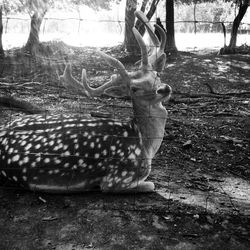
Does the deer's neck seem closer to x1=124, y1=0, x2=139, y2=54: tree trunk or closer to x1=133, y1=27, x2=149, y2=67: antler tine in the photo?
x1=133, y1=27, x2=149, y2=67: antler tine

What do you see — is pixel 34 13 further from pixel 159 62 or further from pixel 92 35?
pixel 159 62

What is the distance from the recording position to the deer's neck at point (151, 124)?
3.81m

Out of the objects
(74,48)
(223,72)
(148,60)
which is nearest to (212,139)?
(148,60)

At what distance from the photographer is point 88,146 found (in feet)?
11.6

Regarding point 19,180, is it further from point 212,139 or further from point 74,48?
point 74,48

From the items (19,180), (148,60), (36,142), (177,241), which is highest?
(148,60)

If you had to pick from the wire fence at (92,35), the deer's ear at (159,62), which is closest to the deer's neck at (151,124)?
the deer's ear at (159,62)

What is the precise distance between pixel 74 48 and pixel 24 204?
11947mm

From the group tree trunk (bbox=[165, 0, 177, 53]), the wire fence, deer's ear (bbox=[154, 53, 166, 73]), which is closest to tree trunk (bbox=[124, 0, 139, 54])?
tree trunk (bbox=[165, 0, 177, 53])

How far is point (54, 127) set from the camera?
362 cm

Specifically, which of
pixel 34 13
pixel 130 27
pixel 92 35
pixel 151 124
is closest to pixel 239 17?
pixel 130 27

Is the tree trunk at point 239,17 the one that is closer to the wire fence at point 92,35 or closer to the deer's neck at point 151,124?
the wire fence at point 92,35

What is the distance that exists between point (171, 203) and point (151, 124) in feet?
2.64

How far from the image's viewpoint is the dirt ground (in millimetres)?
2957
